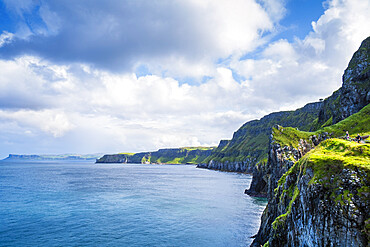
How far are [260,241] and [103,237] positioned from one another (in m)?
34.8

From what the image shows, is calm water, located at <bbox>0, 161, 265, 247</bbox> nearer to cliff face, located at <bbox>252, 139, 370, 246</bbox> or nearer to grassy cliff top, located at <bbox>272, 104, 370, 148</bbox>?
cliff face, located at <bbox>252, 139, 370, 246</bbox>

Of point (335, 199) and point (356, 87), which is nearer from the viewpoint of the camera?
point (335, 199)

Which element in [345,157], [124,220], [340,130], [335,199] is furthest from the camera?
[340,130]

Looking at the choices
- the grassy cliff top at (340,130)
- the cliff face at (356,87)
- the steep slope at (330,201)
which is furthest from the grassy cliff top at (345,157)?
the cliff face at (356,87)

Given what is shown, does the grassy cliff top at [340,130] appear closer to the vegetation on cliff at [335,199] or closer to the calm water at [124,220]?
the calm water at [124,220]

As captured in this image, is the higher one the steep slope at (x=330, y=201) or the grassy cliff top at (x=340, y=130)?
the grassy cliff top at (x=340, y=130)

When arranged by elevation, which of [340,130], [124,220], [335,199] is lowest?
[124,220]

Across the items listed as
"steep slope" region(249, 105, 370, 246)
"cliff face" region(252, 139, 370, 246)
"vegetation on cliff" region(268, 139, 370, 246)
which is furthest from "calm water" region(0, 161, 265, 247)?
"vegetation on cliff" region(268, 139, 370, 246)

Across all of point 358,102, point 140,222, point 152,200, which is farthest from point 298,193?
point 358,102

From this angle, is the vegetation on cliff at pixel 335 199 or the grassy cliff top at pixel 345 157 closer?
the vegetation on cliff at pixel 335 199

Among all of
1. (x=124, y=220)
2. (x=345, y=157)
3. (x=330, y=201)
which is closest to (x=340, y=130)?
(x=345, y=157)

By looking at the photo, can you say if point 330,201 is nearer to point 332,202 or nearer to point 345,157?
point 332,202

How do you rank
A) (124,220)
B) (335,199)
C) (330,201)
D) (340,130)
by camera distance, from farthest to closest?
(340,130)
(124,220)
(330,201)
(335,199)

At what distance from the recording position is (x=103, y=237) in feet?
171
